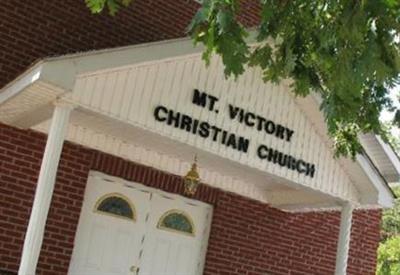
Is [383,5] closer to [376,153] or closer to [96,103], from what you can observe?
[96,103]

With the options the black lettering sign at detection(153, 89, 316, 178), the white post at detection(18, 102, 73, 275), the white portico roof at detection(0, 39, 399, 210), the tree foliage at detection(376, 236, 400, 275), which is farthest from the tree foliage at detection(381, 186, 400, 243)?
the white post at detection(18, 102, 73, 275)

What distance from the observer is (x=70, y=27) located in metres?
9.23

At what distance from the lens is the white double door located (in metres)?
9.10

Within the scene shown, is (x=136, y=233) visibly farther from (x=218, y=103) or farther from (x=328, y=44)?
(x=328, y=44)

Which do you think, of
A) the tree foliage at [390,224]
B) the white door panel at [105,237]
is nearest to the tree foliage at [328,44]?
the white door panel at [105,237]

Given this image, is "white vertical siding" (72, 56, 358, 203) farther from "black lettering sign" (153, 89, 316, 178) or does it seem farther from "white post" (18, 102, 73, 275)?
"white post" (18, 102, 73, 275)

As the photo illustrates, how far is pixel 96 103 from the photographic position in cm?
685

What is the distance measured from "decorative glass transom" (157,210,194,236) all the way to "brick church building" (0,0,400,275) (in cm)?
2

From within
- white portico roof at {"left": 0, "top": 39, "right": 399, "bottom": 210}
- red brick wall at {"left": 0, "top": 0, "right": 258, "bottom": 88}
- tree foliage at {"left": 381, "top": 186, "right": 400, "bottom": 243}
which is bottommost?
white portico roof at {"left": 0, "top": 39, "right": 399, "bottom": 210}

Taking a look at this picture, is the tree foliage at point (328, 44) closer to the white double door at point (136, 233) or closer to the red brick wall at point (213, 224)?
the red brick wall at point (213, 224)

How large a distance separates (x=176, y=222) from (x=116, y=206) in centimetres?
108

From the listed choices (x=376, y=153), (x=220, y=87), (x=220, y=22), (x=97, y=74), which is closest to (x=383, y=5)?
(x=220, y=22)

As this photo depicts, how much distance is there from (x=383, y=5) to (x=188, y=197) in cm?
639

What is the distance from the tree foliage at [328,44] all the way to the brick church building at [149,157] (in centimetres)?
187
